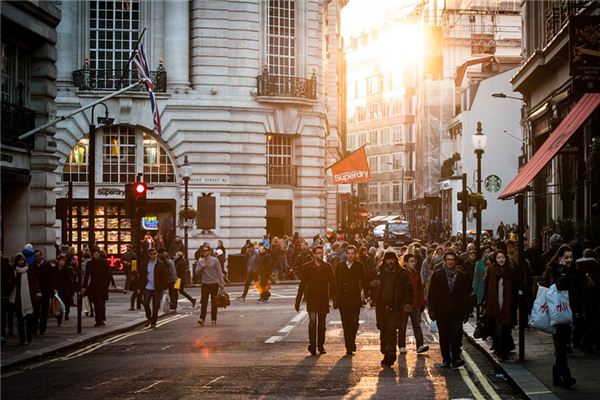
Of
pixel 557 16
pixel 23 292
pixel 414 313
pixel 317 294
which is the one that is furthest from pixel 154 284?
pixel 557 16

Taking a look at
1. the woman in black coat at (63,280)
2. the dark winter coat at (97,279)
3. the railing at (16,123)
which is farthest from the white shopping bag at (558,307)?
the railing at (16,123)

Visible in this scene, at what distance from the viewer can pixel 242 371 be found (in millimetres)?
16719

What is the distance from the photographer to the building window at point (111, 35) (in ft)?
162

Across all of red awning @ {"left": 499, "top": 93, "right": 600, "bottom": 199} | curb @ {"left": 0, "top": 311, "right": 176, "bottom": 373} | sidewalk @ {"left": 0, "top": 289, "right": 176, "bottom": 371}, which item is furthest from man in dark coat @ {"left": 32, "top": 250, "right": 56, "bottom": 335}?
red awning @ {"left": 499, "top": 93, "right": 600, "bottom": 199}

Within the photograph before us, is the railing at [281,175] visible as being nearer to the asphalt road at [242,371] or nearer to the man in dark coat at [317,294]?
the asphalt road at [242,371]

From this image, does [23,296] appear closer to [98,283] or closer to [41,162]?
[98,283]

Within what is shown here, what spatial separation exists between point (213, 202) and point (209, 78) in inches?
237

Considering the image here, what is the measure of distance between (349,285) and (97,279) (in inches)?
345

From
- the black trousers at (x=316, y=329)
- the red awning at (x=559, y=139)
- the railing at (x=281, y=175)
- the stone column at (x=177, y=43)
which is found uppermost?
the stone column at (x=177, y=43)

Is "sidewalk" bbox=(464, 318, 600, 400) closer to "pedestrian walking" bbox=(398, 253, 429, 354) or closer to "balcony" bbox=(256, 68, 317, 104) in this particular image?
"pedestrian walking" bbox=(398, 253, 429, 354)

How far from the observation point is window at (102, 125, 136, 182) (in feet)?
163

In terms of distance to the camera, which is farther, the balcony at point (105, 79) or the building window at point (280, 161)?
the building window at point (280, 161)

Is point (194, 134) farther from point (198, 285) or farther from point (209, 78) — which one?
point (198, 285)

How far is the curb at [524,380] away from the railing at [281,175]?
1317 inches
